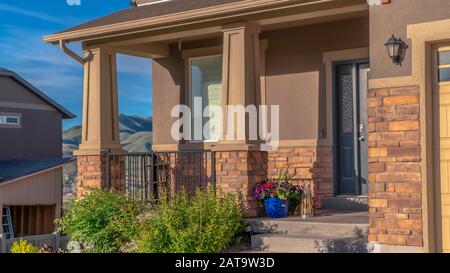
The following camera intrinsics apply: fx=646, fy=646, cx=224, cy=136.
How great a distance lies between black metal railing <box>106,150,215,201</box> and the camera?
11586 mm

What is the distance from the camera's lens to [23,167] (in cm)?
2284

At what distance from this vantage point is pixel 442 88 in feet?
25.2

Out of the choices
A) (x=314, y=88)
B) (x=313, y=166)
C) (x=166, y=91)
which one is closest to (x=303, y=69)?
(x=314, y=88)

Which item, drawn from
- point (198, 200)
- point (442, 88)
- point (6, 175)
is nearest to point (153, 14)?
point (198, 200)

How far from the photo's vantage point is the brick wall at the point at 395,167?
755cm

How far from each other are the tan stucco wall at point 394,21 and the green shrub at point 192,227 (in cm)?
279

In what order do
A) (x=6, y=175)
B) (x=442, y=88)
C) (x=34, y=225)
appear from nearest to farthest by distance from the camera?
1. (x=442, y=88)
2. (x=6, y=175)
3. (x=34, y=225)

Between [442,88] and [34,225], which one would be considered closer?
[442,88]

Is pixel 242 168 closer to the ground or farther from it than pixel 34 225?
farther from it

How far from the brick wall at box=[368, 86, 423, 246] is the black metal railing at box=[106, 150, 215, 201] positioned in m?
4.09

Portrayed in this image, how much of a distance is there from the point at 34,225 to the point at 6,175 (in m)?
2.76

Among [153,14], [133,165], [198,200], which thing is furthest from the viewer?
[133,165]

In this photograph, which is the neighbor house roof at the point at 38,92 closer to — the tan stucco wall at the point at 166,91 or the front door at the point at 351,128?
the tan stucco wall at the point at 166,91

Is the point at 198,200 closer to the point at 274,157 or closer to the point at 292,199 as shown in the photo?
the point at 292,199
